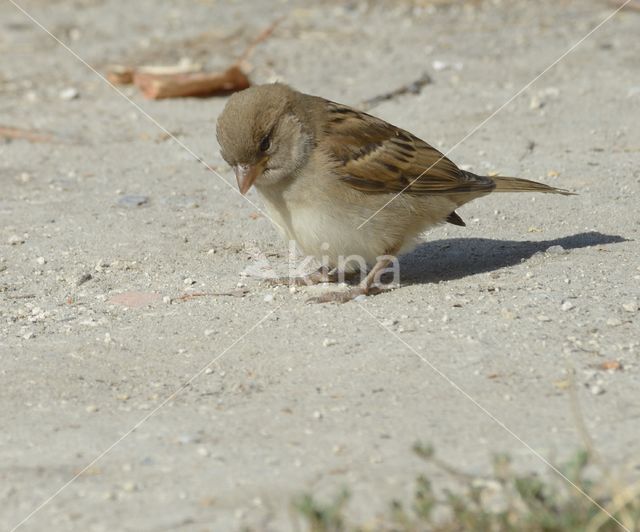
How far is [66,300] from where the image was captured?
583 centimetres

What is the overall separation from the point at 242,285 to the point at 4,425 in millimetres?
1968

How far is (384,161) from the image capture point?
5957mm

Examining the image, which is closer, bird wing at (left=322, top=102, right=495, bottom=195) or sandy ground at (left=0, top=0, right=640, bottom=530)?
sandy ground at (left=0, top=0, right=640, bottom=530)

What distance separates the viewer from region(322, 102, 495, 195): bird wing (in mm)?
5809

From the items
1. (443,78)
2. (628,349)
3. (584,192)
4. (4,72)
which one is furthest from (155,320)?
(4,72)

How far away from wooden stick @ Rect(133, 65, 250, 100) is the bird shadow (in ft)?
12.3

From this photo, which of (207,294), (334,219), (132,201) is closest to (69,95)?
(132,201)

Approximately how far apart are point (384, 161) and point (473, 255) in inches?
35.8

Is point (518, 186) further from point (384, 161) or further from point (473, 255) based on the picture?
point (384, 161)

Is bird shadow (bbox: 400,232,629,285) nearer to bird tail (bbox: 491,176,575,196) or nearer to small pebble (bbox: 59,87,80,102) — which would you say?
bird tail (bbox: 491,176,575,196)

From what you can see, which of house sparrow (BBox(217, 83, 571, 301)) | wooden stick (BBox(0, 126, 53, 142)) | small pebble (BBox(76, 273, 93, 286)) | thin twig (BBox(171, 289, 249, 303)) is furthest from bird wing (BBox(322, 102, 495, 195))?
wooden stick (BBox(0, 126, 53, 142))

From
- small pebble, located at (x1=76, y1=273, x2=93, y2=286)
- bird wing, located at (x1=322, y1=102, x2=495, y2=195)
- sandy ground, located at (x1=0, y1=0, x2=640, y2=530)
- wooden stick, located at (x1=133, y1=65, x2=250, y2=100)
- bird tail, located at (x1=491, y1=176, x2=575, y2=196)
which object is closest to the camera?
sandy ground, located at (x1=0, y1=0, x2=640, y2=530)

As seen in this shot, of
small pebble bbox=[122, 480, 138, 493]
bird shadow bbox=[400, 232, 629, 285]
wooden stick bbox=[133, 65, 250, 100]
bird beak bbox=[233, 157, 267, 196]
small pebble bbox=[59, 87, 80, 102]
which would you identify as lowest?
small pebble bbox=[59, 87, 80, 102]

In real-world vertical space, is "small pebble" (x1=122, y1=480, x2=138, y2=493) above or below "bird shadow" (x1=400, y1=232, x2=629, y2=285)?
above
